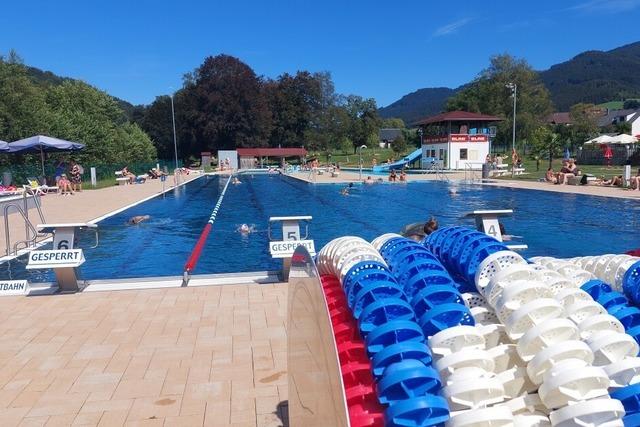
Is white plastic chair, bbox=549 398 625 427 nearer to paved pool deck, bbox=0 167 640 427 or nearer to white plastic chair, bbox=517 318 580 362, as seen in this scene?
white plastic chair, bbox=517 318 580 362

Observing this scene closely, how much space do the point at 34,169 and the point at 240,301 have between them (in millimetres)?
24716

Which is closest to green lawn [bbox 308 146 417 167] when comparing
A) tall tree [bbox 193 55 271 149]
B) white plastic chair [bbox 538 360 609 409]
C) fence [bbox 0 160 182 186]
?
tall tree [bbox 193 55 271 149]

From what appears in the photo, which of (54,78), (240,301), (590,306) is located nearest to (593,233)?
(240,301)

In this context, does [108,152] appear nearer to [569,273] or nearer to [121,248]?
[121,248]

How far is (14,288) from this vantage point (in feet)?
20.7

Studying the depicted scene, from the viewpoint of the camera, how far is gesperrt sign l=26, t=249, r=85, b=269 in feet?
19.8

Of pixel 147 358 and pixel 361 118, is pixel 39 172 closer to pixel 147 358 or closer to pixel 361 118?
pixel 147 358

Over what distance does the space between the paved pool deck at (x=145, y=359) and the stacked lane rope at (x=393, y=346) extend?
4.52 feet

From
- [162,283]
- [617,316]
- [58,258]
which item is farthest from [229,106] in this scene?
[617,316]

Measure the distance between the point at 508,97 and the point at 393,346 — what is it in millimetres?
67392

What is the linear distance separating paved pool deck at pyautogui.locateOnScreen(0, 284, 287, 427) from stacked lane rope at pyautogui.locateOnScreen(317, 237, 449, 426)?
1.38 meters

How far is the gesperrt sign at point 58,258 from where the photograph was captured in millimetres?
6023

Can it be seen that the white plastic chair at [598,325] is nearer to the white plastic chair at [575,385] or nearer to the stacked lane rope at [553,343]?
the stacked lane rope at [553,343]

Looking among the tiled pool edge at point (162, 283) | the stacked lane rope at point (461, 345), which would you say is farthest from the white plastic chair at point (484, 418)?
the tiled pool edge at point (162, 283)
